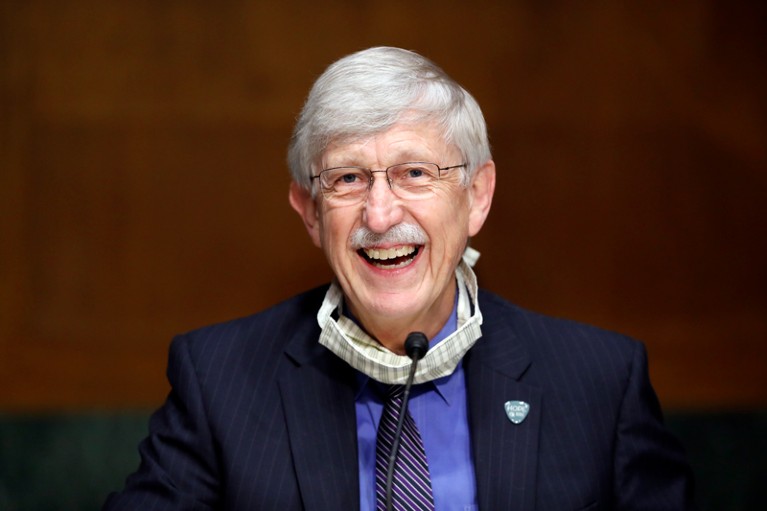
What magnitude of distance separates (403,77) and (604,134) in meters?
1.45

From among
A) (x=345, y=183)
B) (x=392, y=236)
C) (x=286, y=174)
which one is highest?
(x=345, y=183)

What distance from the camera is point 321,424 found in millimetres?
2424

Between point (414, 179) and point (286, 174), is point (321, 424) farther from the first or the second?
point (286, 174)

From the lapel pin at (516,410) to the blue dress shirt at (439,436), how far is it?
106 mm

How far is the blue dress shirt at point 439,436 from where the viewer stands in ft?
7.76

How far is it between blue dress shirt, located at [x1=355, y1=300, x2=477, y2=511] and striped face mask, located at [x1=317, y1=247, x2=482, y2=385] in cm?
8

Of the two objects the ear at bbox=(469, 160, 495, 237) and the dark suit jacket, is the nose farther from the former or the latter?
the dark suit jacket

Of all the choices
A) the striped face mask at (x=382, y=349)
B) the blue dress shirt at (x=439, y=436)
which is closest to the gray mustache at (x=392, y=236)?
the striped face mask at (x=382, y=349)

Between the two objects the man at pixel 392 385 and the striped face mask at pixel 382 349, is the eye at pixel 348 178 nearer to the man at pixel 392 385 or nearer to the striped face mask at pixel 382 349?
the man at pixel 392 385

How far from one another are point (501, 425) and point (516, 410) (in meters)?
0.06

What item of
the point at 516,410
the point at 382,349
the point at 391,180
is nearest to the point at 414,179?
the point at 391,180

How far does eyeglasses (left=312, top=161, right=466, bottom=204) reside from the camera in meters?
2.36

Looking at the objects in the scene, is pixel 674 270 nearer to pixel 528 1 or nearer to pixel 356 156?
pixel 528 1

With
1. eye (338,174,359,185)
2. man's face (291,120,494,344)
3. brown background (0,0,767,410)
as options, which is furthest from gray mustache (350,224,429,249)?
brown background (0,0,767,410)
